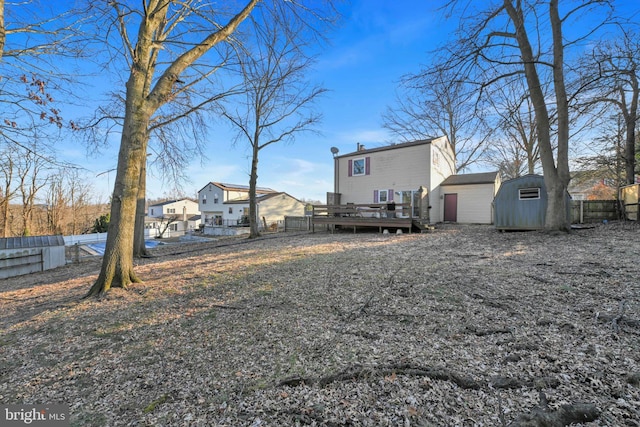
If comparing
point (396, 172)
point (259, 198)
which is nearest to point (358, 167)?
point (396, 172)

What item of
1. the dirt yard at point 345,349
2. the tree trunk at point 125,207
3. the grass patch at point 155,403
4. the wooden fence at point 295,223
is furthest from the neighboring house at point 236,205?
the grass patch at point 155,403

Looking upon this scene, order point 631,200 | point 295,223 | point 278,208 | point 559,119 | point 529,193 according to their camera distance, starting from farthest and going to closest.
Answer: point 278,208 < point 295,223 < point 631,200 < point 529,193 < point 559,119

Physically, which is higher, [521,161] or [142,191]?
[521,161]

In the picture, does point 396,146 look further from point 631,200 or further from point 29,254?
point 29,254

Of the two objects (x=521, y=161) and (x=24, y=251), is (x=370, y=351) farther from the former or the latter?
(x=521, y=161)

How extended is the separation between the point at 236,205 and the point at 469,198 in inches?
1097

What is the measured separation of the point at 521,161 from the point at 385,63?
19.7 meters

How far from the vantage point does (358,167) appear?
747 inches

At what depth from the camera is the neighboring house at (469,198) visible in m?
16.8

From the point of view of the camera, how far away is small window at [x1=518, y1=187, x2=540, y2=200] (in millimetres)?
10534

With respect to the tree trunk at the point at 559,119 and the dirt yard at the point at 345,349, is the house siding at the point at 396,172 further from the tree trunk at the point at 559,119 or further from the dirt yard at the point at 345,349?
the dirt yard at the point at 345,349

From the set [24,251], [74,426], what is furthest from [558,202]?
[24,251]

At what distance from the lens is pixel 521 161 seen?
2316cm

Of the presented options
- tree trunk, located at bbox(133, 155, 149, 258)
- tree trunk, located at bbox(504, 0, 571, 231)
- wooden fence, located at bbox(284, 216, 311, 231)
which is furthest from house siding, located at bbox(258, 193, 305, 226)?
tree trunk, located at bbox(504, 0, 571, 231)
